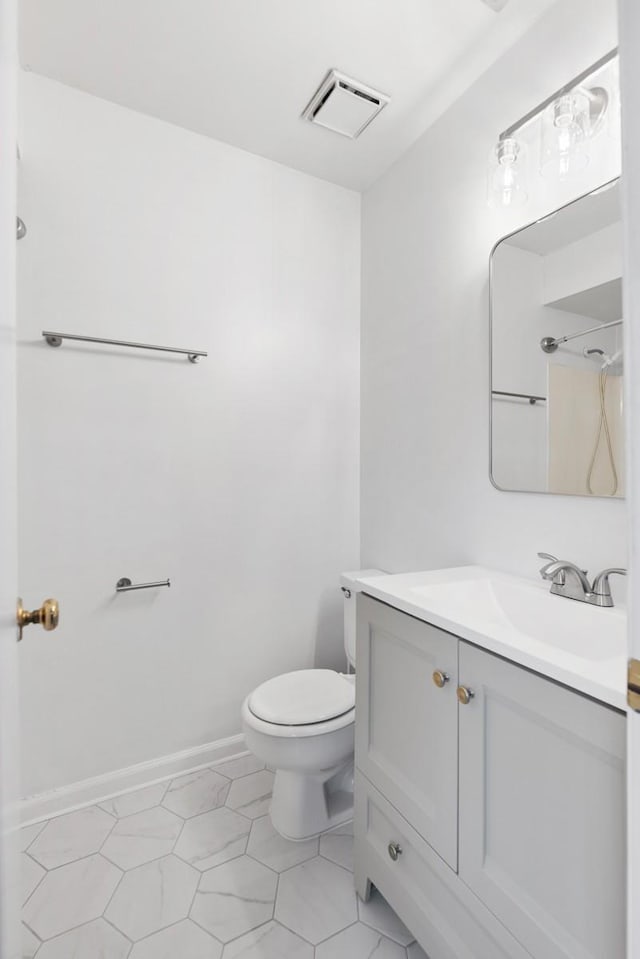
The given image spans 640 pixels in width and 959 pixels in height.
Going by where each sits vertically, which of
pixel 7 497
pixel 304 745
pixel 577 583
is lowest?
pixel 304 745

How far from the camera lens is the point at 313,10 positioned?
4.49 ft

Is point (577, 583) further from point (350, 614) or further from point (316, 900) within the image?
point (316, 900)

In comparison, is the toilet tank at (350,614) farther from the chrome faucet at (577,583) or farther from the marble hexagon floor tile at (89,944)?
the marble hexagon floor tile at (89,944)

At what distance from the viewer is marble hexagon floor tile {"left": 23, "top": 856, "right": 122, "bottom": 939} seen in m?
1.24

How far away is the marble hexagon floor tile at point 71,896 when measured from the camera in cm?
124

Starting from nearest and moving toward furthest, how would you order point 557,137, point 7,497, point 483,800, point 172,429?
point 7,497 < point 483,800 < point 557,137 < point 172,429

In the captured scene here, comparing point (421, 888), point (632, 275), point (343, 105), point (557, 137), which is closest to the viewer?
point (632, 275)

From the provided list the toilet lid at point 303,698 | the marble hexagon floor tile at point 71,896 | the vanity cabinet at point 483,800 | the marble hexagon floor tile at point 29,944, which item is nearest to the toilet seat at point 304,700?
the toilet lid at point 303,698

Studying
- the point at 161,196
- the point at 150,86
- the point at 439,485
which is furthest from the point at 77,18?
the point at 439,485

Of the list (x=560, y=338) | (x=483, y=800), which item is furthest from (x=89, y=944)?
(x=560, y=338)

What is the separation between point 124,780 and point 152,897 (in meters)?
0.51

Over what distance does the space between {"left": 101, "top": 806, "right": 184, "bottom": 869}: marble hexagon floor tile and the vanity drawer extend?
0.64 m

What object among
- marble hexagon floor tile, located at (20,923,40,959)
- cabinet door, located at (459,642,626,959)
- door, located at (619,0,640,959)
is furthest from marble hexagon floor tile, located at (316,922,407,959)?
door, located at (619,0,640,959)

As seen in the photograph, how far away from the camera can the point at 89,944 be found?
1.18 metres
